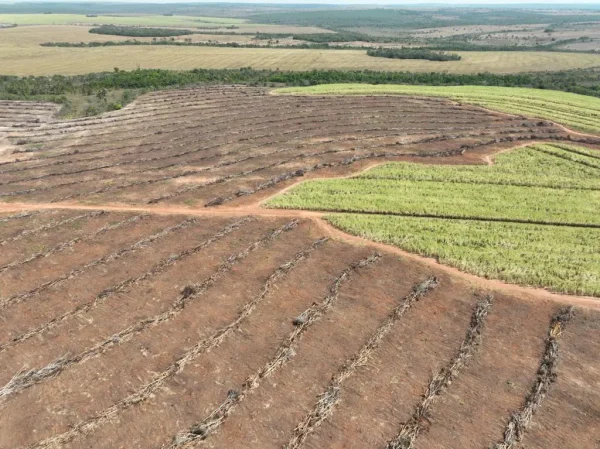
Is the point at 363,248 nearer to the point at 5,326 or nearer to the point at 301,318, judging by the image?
the point at 301,318

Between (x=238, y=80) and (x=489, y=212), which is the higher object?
(x=238, y=80)

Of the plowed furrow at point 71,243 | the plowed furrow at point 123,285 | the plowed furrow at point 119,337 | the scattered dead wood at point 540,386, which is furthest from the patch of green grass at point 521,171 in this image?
the scattered dead wood at point 540,386

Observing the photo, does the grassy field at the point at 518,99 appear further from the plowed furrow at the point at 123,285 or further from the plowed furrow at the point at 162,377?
the plowed furrow at the point at 162,377

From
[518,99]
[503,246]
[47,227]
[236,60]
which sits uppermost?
[236,60]

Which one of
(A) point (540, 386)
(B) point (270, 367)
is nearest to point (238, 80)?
(B) point (270, 367)

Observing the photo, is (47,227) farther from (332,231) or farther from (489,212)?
(489,212)

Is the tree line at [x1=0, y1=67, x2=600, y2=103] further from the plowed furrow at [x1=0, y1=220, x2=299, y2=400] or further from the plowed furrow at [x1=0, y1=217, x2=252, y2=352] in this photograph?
the plowed furrow at [x1=0, y1=220, x2=299, y2=400]
